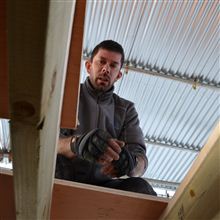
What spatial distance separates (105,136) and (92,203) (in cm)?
19

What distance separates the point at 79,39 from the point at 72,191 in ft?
1.37

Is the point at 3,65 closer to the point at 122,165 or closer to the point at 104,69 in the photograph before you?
the point at 122,165

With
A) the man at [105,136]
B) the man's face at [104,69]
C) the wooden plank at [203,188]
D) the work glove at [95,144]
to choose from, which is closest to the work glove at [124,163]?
the man at [105,136]

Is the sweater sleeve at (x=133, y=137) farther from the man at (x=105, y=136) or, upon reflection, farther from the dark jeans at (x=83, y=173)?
the dark jeans at (x=83, y=173)

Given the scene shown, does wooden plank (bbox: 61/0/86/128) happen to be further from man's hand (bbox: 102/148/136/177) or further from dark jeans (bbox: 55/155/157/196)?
dark jeans (bbox: 55/155/157/196)

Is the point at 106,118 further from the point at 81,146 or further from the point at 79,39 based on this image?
the point at 79,39

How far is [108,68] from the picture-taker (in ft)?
5.15

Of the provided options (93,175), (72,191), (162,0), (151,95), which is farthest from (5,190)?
(151,95)

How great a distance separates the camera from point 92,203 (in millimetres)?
905

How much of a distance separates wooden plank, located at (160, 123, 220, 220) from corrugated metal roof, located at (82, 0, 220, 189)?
4.83 ft

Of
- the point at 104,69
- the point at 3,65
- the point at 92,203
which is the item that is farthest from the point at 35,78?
the point at 104,69

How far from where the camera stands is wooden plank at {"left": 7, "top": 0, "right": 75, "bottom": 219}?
38 cm

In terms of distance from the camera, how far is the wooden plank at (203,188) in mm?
649

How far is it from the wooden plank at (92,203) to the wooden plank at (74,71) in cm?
21
